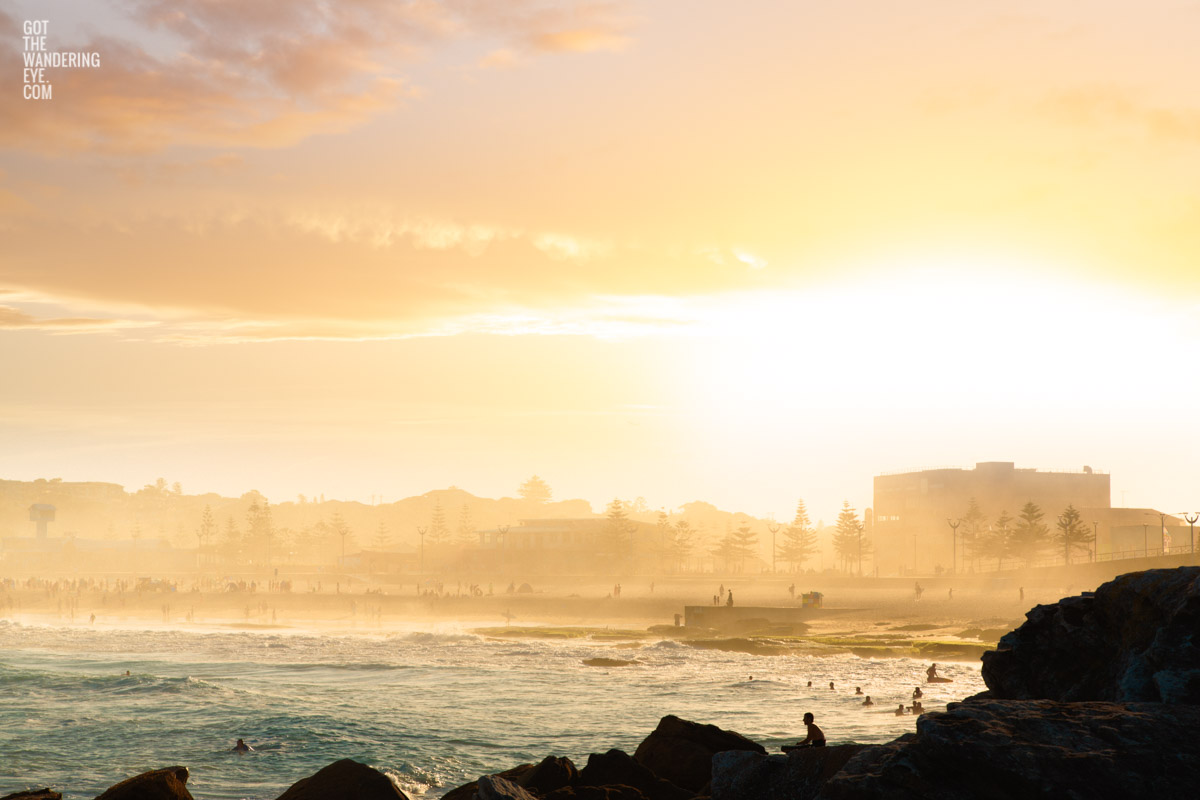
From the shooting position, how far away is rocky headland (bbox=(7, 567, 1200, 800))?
8.05m

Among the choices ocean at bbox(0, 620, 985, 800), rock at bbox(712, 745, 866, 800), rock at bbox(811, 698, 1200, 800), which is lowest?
ocean at bbox(0, 620, 985, 800)

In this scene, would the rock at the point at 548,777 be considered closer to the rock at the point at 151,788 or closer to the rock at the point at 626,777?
the rock at the point at 626,777

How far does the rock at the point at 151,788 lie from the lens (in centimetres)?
1415

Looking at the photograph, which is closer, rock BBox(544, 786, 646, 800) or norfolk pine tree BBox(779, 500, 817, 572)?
rock BBox(544, 786, 646, 800)

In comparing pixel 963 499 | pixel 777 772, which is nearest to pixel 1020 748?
pixel 777 772

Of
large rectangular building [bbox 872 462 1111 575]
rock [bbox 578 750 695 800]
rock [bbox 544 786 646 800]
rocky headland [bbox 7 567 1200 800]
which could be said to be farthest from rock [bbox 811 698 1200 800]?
large rectangular building [bbox 872 462 1111 575]

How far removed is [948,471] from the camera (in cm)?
14625

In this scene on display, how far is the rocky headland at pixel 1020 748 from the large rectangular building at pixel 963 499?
13323 centimetres

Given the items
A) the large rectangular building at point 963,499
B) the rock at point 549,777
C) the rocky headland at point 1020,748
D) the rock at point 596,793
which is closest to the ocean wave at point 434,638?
the rocky headland at point 1020,748

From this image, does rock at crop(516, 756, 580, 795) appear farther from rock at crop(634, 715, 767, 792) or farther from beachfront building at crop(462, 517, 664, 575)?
beachfront building at crop(462, 517, 664, 575)

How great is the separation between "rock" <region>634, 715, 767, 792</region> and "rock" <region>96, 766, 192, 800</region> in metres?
7.34

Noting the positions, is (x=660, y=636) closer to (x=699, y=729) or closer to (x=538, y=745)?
(x=538, y=745)

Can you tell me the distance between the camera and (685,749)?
16734 millimetres

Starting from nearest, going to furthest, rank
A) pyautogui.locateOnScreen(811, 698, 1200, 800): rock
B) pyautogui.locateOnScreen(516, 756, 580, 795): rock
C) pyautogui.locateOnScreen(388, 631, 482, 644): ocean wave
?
1. pyautogui.locateOnScreen(811, 698, 1200, 800): rock
2. pyautogui.locateOnScreen(516, 756, 580, 795): rock
3. pyautogui.locateOnScreen(388, 631, 482, 644): ocean wave
